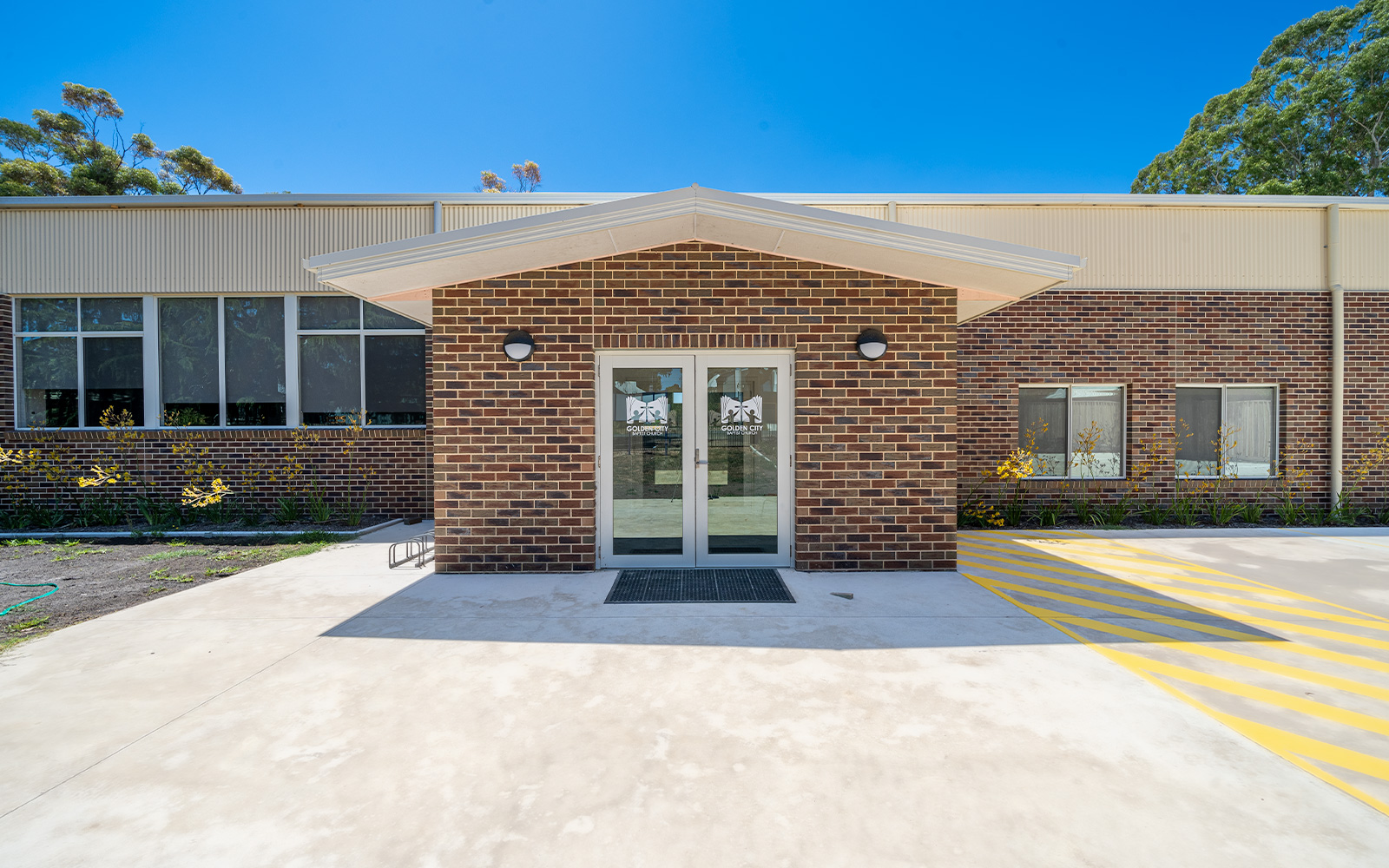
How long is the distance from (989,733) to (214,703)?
4.08m

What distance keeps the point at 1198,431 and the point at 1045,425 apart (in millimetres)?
2426

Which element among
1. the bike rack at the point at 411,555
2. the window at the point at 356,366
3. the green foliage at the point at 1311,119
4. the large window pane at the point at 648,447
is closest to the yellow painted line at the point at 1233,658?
the large window pane at the point at 648,447

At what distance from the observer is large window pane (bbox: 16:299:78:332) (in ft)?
31.1

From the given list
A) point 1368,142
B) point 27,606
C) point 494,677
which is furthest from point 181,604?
point 1368,142

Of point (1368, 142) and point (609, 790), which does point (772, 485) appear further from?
point (1368, 142)

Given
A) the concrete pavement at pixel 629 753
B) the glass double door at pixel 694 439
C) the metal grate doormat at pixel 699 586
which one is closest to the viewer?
→ the concrete pavement at pixel 629 753

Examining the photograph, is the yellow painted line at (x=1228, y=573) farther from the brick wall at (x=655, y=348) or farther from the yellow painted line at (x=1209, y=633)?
the brick wall at (x=655, y=348)

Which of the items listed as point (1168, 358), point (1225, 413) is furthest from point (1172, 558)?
point (1225, 413)

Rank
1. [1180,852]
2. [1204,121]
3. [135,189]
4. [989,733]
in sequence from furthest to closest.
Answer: [1204,121]
[135,189]
[989,733]
[1180,852]

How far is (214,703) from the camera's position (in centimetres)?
329

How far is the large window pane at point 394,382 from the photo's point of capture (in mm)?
9438

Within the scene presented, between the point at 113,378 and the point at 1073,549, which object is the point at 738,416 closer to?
the point at 1073,549

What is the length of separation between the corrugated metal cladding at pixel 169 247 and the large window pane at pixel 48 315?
0.80 feet

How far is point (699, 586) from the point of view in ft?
18.1
